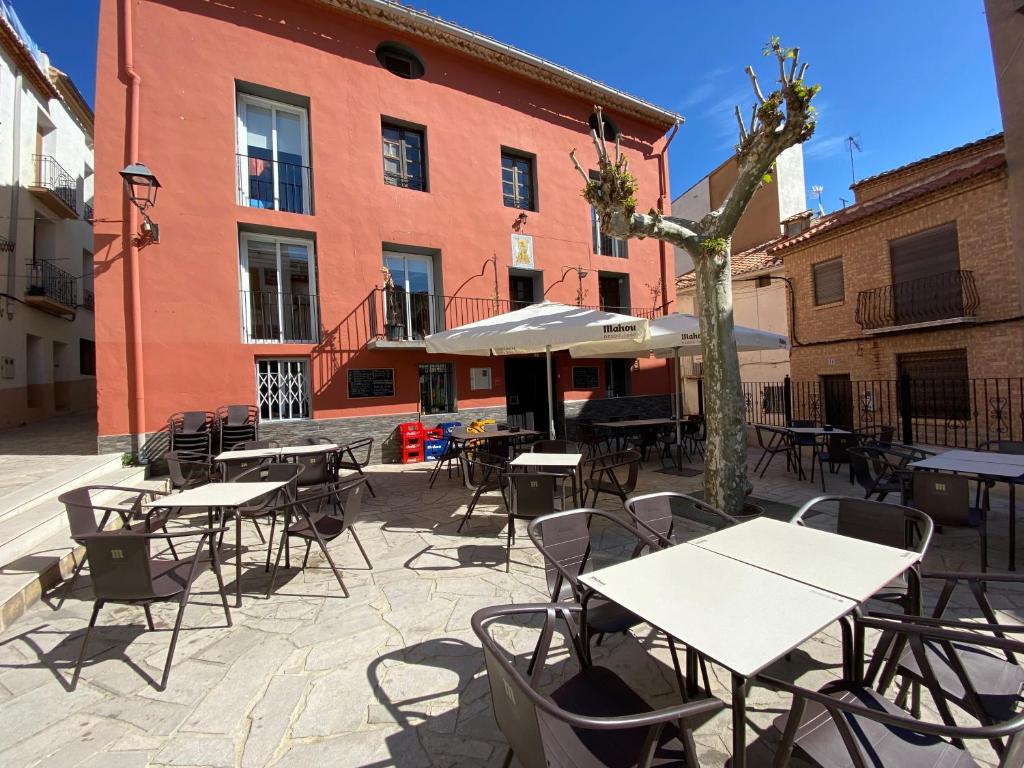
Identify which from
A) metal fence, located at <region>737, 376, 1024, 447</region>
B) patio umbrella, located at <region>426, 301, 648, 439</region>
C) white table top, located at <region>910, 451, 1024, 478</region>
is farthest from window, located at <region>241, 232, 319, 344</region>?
white table top, located at <region>910, 451, 1024, 478</region>

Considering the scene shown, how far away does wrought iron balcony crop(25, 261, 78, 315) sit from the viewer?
1124 cm

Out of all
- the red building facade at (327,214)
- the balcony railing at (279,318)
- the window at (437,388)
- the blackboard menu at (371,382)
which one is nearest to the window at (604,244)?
the red building facade at (327,214)

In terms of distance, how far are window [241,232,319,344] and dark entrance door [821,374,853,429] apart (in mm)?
13479

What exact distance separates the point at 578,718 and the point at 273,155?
10626 millimetres

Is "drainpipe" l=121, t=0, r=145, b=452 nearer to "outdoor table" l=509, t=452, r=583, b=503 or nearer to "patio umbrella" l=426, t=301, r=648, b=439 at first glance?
"patio umbrella" l=426, t=301, r=648, b=439

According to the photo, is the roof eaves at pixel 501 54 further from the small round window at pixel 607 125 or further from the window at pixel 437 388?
the window at pixel 437 388

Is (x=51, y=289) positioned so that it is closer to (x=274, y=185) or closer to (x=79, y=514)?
(x=274, y=185)

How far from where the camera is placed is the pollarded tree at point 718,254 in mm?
4273

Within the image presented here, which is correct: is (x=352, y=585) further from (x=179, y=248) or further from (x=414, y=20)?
(x=414, y=20)

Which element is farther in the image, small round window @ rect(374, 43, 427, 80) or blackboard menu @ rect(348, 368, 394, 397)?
small round window @ rect(374, 43, 427, 80)

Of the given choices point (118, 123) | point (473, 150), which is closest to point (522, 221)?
point (473, 150)

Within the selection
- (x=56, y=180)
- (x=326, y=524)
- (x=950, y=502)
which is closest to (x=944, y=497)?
(x=950, y=502)

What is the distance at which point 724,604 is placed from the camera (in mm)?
1539

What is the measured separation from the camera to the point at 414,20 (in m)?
9.48
